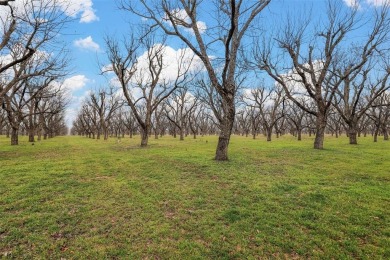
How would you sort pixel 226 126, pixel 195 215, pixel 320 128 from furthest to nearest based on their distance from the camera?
pixel 320 128 → pixel 226 126 → pixel 195 215

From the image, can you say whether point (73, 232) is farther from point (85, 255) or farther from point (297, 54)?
point (297, 54)

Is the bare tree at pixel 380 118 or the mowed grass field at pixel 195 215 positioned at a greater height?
the bare tree at pixel 380 118

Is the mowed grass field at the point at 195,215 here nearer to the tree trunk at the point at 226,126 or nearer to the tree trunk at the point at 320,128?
the tree trunk at the point at 226,126

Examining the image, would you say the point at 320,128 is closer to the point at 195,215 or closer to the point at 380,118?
the point at 195,215

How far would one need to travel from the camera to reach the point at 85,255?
154 inches

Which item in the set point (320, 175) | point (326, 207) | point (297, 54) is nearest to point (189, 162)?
point (320, 175)

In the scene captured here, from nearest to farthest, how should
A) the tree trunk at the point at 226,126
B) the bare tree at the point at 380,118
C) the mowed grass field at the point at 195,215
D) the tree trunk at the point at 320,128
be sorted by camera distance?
the mowed grass field at the point at 195,215
the tree trunk at the point at 226,126
the tree trunk at the point at 320,128
the bare tree at the point at 380,118

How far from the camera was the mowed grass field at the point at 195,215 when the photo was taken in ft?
13.4

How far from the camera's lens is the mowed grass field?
4.07 metres

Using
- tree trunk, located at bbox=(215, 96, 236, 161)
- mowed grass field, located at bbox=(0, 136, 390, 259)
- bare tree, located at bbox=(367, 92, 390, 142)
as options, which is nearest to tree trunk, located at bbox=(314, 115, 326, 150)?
mowed grass field, located at bbox=(0, 136, 390, 259)

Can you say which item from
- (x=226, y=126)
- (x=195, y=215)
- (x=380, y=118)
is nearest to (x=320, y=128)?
(x=226, y=126)

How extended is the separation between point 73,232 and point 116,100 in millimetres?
42490

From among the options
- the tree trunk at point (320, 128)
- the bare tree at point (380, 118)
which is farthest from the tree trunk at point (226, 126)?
the bare tree at point (380, 118)

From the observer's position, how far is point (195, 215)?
539cm
